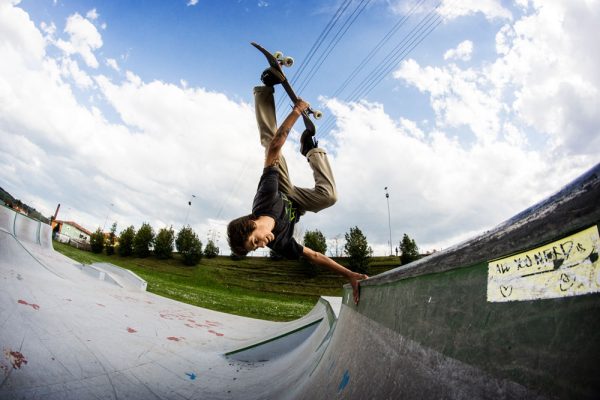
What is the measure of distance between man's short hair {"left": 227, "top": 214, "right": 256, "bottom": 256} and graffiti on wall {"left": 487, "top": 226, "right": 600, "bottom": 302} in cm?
264

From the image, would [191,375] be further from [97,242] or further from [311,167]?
[97,242]

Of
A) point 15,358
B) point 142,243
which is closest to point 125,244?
point 142,243

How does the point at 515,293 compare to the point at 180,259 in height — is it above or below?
above

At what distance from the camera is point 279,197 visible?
3.62m

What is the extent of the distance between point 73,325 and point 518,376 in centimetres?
421

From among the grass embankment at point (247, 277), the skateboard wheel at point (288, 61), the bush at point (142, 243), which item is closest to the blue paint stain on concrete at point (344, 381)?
the skateboard wheel at point (288, 61)

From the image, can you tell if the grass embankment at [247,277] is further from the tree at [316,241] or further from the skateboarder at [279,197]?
the skateboarder at [279,197]

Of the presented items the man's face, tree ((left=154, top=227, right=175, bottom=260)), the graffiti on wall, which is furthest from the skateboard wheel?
tree ((left=154, top=227, right=175, bottom=260))

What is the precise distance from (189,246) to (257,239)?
62.7 metres

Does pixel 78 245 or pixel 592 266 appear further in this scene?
pixel 78 245

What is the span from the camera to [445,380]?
1069mm

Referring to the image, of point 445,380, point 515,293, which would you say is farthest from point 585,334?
point 445,380

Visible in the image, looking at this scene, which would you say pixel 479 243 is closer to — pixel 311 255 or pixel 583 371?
pixel 583 371

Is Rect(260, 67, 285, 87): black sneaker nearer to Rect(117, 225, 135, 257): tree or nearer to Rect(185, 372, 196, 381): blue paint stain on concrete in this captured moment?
Rect(185, 372, 196, 381): blue paint stain on concrete
